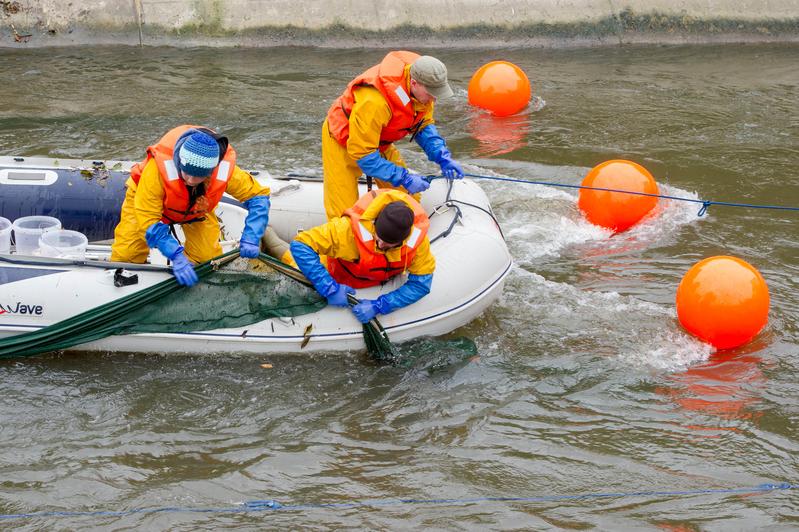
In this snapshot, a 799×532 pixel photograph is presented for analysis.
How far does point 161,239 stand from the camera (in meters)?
5.47

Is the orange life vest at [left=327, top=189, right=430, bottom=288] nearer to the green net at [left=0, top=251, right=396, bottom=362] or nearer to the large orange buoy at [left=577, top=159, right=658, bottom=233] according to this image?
the green net at [left=0, top=251, right=396, bottom=362]

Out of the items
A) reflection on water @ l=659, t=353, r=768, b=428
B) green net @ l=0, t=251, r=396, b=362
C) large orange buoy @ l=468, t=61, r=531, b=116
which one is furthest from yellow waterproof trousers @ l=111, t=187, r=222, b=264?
large orange buoy @ l=468, t=61, r=531, b=116

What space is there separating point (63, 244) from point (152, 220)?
1.11 m

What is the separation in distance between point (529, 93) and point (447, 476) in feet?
21.0

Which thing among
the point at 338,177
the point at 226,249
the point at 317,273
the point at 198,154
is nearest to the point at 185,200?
the point at 198,154

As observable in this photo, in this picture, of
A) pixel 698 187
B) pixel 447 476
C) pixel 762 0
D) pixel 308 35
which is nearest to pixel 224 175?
pixel 447 476

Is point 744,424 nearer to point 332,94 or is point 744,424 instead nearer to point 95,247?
point 95,247

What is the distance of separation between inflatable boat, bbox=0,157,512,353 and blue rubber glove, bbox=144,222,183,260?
0.24 metres

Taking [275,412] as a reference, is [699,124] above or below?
above

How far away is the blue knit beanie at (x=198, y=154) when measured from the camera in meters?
5.18

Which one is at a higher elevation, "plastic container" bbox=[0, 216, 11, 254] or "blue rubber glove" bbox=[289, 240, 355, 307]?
"plastic container" bbox=[0, 216, 11, 254]

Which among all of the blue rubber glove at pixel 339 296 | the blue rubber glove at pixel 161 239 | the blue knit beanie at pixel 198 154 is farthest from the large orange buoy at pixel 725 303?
the blue rubber glove at pixel 161 239

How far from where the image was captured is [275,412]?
5.51m

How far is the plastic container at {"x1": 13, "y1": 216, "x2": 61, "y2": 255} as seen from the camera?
6.15 meters
